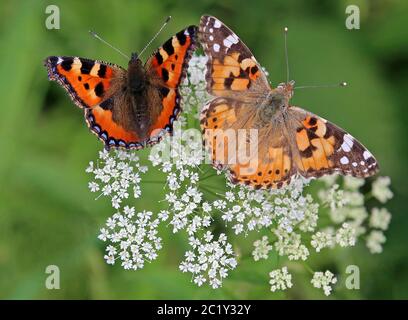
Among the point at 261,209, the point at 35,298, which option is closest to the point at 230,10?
the point at 261,209

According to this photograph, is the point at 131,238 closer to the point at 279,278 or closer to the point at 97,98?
the point at 97,98

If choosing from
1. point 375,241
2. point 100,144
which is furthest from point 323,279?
point 100,144

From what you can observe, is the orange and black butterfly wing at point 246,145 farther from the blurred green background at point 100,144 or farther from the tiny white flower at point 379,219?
the tiny white flower at point 379,219

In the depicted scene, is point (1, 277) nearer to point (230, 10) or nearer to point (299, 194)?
point (299, 194)

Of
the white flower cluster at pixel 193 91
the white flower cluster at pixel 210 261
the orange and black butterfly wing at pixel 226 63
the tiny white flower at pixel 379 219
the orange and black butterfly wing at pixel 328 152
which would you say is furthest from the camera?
the tiny white flower at pixel 379 219

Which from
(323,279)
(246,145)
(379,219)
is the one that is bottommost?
(323,279)

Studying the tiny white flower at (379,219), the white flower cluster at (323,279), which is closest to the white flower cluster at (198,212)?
the white flower cluster at (323,279)
